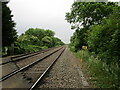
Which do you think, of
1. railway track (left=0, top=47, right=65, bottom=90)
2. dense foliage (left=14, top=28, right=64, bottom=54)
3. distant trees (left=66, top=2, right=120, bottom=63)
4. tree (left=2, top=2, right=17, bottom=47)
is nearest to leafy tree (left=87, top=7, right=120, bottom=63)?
distant trees (left=66, top=2, right=120, bottom=63)

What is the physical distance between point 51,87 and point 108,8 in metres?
17.4

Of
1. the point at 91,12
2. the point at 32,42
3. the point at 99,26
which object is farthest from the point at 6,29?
the point at 32,42

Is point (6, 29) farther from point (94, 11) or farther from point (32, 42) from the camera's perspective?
point (32, 42)

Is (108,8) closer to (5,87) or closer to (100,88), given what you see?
Answer: (100,88)

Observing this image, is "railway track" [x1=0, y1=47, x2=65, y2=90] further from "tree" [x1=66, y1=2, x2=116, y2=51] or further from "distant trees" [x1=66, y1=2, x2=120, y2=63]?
"tree" [x1=66, y1=2, x2=116, y2=51]

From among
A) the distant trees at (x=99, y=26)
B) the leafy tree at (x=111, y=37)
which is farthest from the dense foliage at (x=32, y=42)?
the leafy tree at (x=111, y=37)

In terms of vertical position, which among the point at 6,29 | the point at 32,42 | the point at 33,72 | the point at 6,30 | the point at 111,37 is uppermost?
the point at 6,29

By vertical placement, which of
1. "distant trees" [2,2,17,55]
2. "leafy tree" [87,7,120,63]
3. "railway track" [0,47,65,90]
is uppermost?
"distant trees" [2,2,17,55]

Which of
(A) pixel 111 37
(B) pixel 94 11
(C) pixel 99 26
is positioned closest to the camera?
(A) pixel 111 37

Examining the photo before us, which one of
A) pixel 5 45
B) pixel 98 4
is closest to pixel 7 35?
pixel 5 45

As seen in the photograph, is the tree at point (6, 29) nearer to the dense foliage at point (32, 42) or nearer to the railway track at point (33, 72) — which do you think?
the dense foliage at point (32, 42)

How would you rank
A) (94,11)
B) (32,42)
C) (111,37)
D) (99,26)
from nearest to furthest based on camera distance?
1. (111,37)
2. (99,26)
3. (94,11)
4. (32,42)

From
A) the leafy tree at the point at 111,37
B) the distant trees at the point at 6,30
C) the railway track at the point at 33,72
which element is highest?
the distant trees at the point at 6,30

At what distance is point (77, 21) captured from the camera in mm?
27312
